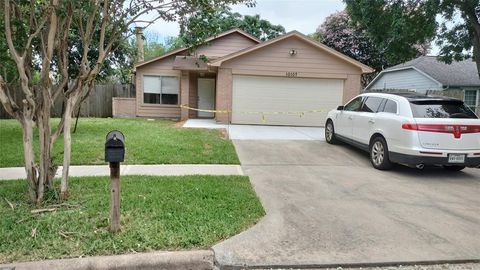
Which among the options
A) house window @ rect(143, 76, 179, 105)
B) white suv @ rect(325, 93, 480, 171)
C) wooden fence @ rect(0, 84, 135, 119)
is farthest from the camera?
wooden fence @ rect(0, 84, 135, 119)

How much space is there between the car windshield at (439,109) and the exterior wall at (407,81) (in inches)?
597

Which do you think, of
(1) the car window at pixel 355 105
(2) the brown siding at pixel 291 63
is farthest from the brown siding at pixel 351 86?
(1) the car window at pixel 355 105

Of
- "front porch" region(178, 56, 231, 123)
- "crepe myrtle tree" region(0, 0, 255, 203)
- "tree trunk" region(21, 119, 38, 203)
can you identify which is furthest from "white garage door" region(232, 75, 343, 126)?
"tree trunk" region(21, 119, 38, 203)

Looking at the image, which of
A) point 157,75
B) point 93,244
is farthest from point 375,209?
point 157,75

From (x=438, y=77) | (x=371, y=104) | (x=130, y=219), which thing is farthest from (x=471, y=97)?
(x=130, y=219)

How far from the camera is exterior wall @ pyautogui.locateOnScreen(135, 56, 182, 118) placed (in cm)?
1955

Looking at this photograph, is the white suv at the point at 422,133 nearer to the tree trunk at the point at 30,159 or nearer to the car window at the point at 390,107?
the car window at the point at 390,107

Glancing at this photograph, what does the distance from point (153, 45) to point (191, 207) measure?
1657 inches

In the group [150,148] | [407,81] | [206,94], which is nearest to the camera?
[150,148]

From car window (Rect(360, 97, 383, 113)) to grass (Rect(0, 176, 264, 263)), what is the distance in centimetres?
421

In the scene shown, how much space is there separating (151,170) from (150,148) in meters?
1.98

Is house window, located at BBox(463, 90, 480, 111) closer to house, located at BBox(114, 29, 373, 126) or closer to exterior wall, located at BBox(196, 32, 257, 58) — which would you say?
house, located at BBox(114, 29, 373, 126)

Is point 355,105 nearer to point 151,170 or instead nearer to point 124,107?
point 151,170

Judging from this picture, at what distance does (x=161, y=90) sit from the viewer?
19.9 meters
